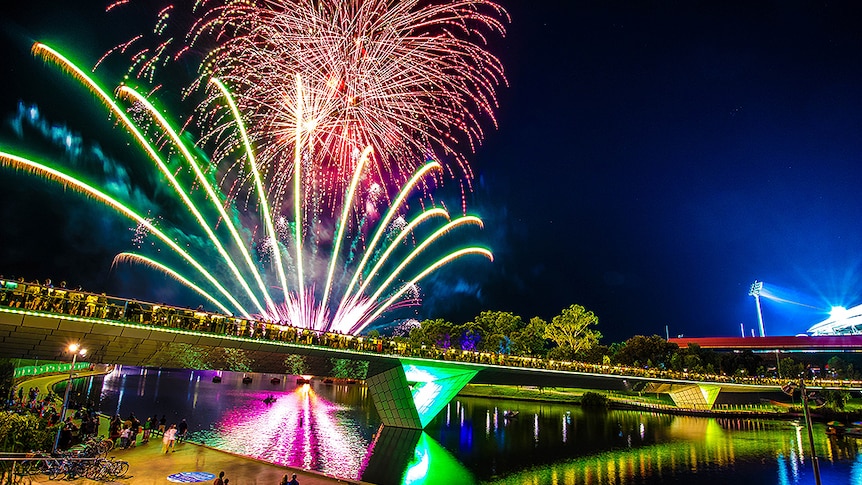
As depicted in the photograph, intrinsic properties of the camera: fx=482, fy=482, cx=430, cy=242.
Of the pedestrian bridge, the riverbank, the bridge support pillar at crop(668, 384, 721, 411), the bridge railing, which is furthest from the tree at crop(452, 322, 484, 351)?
the bridge railing

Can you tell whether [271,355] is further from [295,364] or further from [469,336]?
[469,336]

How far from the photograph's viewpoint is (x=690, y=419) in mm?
75438

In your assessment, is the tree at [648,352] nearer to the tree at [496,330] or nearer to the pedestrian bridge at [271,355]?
the tree at [496,330]

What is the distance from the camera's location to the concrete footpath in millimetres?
23156

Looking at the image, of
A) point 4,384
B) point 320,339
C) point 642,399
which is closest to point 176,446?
point 320,339

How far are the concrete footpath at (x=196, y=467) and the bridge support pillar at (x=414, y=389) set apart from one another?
76.3 feet

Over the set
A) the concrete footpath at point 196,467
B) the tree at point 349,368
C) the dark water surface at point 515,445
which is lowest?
the dark water surface at point 515,445

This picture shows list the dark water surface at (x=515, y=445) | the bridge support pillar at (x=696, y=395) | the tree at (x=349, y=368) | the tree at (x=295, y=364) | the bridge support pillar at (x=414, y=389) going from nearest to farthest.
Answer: the dark water surface at (x=515, y=445)
the tree at (x=295, y=364)
the tree at (x=349, y=368)
the bridge support pillar at (x=414, y=389)
the bridge support pillar at (x=696, y=395)

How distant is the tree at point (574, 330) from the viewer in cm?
11488

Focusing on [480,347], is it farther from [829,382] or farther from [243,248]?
[243,248]

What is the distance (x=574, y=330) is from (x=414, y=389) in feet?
223

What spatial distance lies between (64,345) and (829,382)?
10758cm

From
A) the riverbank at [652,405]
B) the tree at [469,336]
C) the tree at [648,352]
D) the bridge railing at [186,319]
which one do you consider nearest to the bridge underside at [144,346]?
the bridge railing at [186,319]

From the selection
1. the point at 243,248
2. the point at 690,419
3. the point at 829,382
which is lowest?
the point at 690,419
